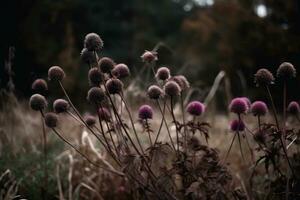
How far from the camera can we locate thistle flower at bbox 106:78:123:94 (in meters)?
2.19

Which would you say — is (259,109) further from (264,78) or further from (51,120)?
(51,120)

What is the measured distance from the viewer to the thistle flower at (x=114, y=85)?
2193mm

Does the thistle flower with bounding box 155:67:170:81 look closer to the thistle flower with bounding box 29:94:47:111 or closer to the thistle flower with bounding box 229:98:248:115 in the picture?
the thistle flower with bounding box 229:98:248:115

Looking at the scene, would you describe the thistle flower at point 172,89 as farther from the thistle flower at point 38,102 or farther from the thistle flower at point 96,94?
the thistle flower at point 38,102

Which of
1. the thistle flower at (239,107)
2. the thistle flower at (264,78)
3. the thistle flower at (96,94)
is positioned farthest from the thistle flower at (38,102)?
the thistle flower at (264,78)

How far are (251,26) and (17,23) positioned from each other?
19.9 feet

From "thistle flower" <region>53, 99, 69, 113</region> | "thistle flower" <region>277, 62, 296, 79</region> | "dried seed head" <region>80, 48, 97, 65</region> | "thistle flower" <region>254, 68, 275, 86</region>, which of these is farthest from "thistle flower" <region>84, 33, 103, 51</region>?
"thistle flower" <region>277, 62, 296, 79</region>

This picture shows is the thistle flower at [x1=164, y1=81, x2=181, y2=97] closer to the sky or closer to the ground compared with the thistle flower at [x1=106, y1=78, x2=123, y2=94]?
closer to the ground

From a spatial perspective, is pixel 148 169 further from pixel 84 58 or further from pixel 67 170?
pixel 67 170

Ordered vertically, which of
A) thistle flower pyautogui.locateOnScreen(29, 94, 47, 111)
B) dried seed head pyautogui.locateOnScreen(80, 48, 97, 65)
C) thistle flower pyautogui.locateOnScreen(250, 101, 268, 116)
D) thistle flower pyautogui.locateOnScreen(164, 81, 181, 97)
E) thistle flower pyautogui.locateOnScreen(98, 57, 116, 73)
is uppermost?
dried seed head pyautogui.locateOnScreen(80, 48, 97, 65)

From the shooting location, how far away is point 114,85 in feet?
7.20

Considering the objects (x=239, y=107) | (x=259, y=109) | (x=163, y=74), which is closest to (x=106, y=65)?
(x=163, y=74)

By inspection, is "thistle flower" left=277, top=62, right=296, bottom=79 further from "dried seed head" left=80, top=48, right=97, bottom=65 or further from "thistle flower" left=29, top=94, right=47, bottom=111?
"thistle flower" left=29, top=94, right=47, bottom=111

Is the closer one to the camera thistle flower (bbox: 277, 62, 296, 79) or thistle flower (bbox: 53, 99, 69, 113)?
thistle flower (bbox: 277, 62, 296, 79)
